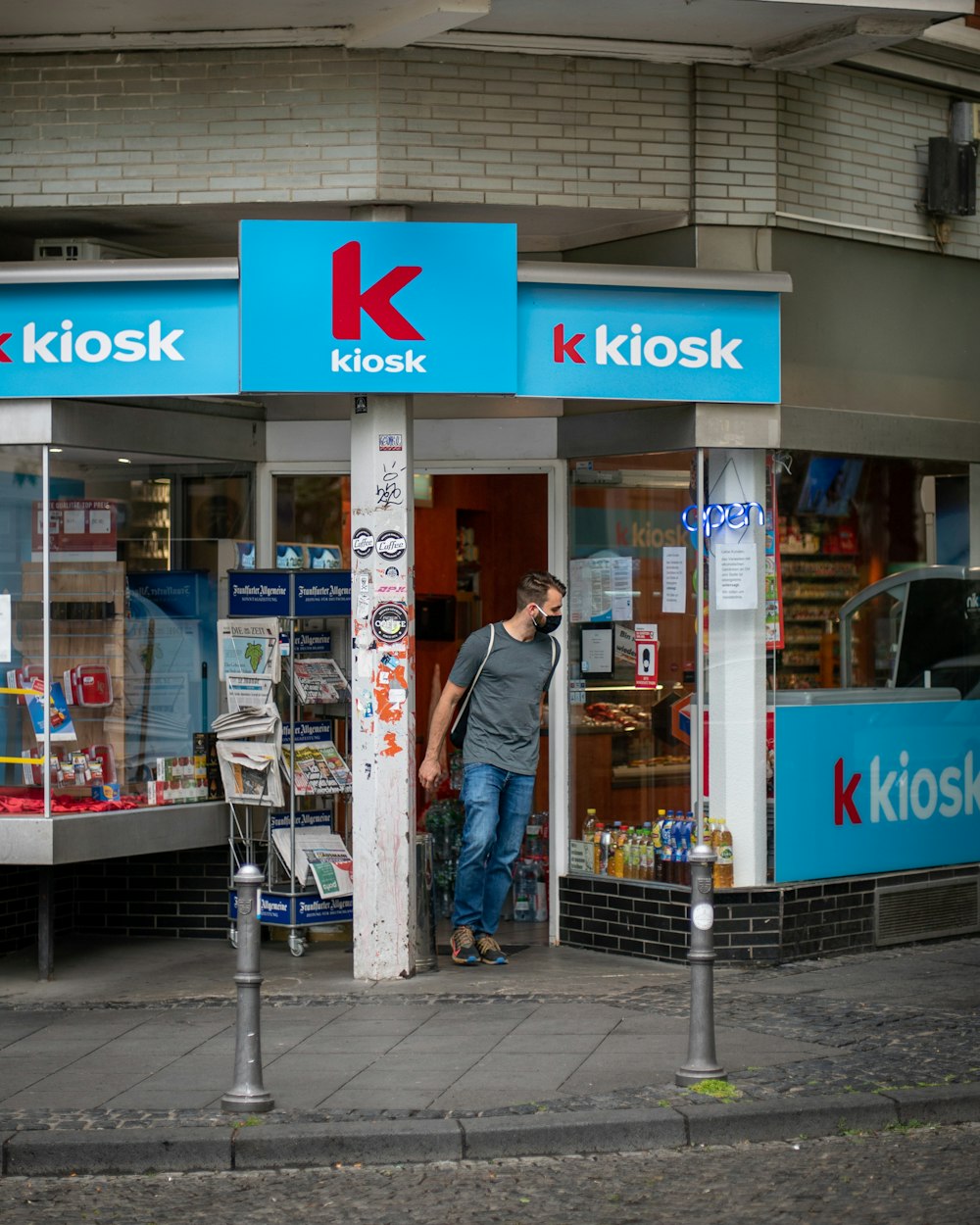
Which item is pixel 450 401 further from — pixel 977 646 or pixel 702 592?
pixel 977 646

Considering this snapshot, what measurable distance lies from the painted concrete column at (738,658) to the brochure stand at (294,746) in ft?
7.07

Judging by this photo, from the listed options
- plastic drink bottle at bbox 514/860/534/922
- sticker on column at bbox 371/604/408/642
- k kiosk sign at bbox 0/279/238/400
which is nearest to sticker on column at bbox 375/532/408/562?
sticker on column at bbox 371/604/408/642

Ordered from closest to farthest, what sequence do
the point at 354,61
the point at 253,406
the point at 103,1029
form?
the point at 103,1029 → the point at 354,61 → the point at 253,406

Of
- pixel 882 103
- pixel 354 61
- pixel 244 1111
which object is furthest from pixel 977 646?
pixel 244 1111

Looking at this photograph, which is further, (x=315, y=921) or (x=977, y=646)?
(x=977, y=646)

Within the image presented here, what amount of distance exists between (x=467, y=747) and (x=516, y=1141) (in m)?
3.40

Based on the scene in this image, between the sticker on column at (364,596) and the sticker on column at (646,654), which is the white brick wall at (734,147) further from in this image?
the sticker on column at (364,596)

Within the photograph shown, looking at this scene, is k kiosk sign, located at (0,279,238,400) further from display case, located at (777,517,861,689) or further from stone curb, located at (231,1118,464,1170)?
stone curb, located at (231,1118,464,1170)

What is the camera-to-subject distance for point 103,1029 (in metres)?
8.20

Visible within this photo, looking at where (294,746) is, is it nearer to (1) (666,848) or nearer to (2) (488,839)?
(2) (488,839)

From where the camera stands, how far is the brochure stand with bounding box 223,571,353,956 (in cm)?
998

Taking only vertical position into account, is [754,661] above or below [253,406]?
below

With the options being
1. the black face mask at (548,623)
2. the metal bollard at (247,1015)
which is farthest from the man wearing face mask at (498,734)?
the metal bollard at (247,1015)

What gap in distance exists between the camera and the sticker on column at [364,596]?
30.0 ft
